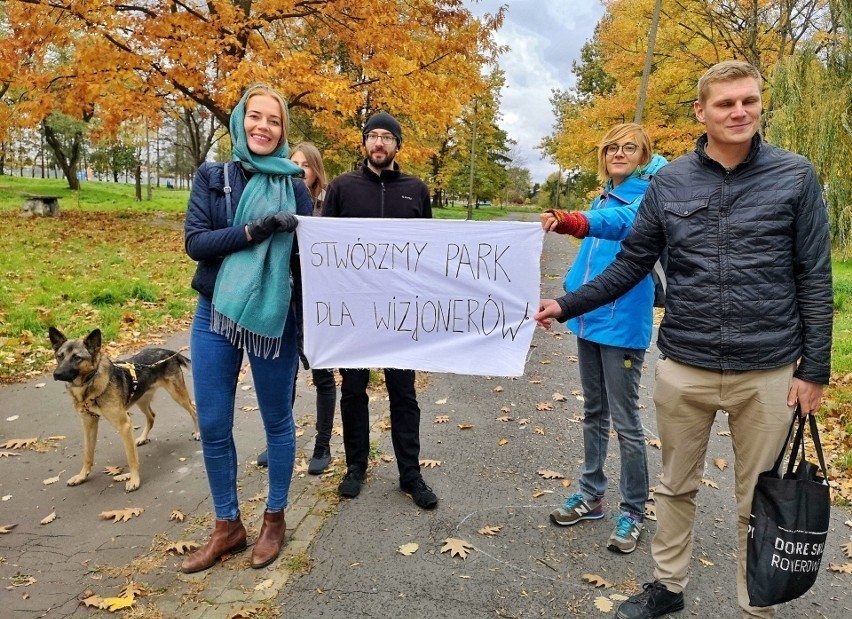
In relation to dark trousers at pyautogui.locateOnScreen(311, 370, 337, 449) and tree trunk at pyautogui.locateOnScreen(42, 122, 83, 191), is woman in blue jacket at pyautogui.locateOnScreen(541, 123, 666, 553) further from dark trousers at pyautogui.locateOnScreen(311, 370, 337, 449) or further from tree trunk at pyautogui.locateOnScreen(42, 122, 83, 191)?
tree trunk at pyautogui.locateOnScreen(42, 122, 83, 191)

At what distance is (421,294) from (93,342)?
2368mm

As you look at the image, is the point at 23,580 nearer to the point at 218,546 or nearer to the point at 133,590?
the point at 133,590

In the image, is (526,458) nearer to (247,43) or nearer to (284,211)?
(284,211)

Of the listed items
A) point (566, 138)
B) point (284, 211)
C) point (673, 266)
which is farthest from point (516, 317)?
point (566, 138)

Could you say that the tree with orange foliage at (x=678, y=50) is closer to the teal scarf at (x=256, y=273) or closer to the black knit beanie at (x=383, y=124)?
the black knit beanie at (x=383, y=124)

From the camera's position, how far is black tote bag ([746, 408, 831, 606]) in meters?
2.32

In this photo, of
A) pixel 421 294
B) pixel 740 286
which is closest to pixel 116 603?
pixel 421 294

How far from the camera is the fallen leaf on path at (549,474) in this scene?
4.43 m

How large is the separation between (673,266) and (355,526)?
245 cm

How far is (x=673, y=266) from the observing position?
2.66 meters

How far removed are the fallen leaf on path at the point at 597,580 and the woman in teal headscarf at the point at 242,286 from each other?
Result: 1.75 m

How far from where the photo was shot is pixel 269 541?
129 inches

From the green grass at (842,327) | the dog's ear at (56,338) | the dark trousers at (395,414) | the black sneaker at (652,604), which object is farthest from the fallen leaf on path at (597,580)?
the green grass at (842,327)

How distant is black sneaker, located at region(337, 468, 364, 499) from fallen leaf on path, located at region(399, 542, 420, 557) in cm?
68
